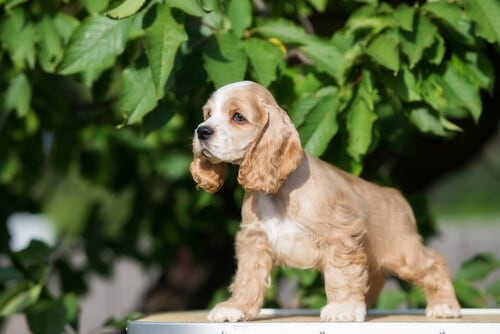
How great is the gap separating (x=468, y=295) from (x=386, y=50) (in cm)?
145

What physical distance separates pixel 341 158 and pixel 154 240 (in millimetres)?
2820

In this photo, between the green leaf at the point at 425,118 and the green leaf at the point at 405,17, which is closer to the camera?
the green leaf at the point at 405,17

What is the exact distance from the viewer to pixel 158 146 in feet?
20.4

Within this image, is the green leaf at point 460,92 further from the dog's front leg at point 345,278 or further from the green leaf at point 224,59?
the dog's front leg at point 345,278

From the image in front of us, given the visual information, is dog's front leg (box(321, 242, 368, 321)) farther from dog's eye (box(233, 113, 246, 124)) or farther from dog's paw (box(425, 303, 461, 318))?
dog's eye (box(233, 113, 246, 124))

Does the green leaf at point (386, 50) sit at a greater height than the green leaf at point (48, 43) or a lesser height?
greater

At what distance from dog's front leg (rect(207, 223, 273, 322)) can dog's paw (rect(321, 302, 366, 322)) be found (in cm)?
27

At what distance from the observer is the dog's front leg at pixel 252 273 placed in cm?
340

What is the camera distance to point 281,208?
3.36m

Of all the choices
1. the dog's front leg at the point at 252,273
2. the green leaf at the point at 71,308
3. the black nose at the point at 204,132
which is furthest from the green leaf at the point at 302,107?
the green leaf at the point at 71,308

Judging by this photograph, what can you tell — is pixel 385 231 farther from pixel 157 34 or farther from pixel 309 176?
pixel 157 34

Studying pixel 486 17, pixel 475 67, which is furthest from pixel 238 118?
pixel 475 67

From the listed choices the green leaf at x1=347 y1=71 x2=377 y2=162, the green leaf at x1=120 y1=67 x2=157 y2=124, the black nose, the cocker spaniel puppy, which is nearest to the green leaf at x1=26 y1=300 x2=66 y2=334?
the green leaf at x1=120 y1=67 x2=157 y2=124

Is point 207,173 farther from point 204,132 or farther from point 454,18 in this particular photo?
point 454,18
